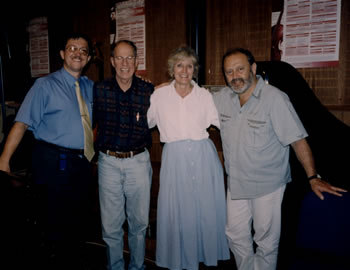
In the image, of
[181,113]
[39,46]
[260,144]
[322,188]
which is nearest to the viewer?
[322,188]

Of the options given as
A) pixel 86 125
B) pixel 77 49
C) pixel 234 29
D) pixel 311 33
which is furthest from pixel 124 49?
pixel 311 33

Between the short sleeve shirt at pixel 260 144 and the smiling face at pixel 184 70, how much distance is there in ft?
Answer: 1.51

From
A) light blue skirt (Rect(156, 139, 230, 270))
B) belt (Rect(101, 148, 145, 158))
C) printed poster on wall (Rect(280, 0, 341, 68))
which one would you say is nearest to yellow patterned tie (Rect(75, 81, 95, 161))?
belt (Rect(101, 148, 145, 158))

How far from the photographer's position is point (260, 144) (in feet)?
6.63

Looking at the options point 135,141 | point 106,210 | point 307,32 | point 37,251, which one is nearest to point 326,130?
point 307,32

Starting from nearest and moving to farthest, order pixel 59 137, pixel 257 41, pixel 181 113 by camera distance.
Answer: pixel 59 137, pixel 181 113, pixel 257 41

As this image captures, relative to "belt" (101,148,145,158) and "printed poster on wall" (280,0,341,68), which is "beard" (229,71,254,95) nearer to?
"printed poster on wall" (280,0,341,68)

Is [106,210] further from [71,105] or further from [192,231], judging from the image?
[71,105]

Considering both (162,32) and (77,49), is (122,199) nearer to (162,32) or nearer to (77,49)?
(77,49)

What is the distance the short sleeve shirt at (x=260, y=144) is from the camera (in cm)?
196

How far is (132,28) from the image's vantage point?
3465mm

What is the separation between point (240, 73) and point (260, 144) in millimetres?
521

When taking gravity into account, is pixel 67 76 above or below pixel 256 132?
above

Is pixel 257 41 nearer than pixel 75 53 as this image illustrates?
No
